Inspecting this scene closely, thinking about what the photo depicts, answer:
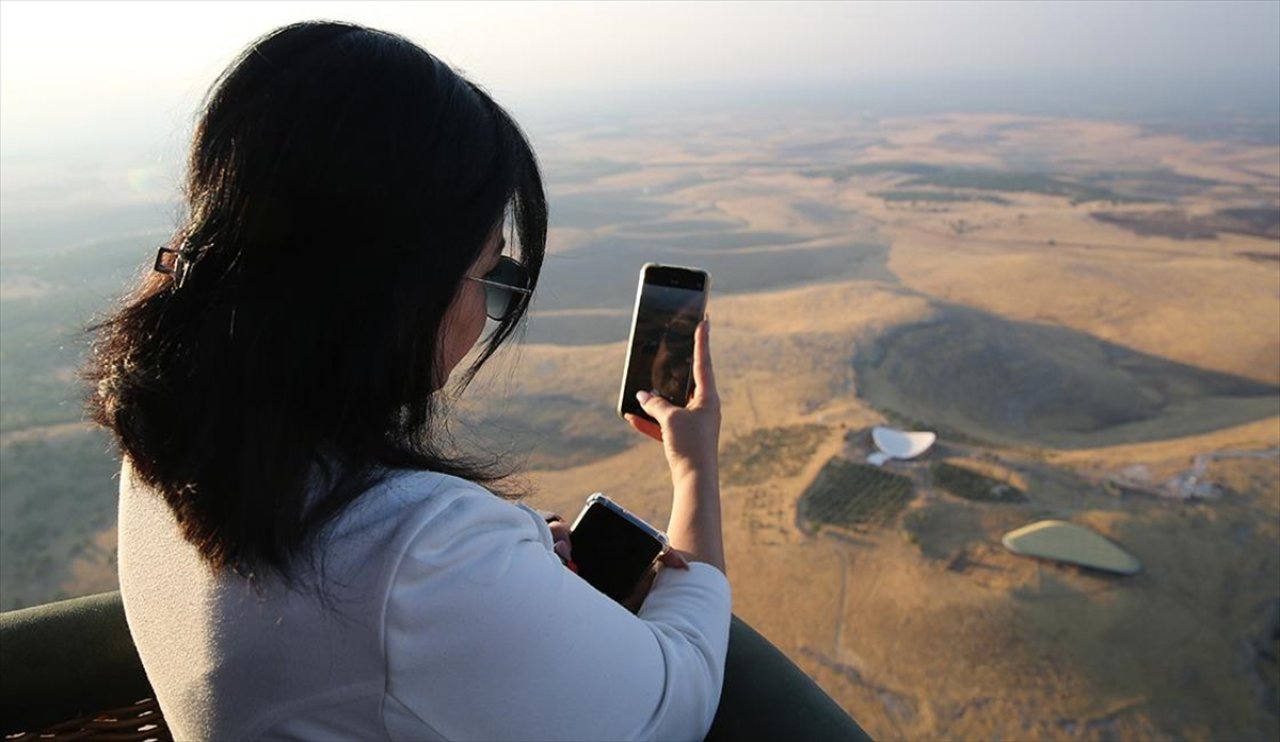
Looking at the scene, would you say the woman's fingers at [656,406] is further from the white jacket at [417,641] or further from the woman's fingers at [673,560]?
the white jacket at [417,641]

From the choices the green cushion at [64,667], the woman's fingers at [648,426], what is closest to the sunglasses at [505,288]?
the woman's fingers at [648,426]

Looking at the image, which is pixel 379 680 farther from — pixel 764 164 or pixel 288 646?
pixel 764 164

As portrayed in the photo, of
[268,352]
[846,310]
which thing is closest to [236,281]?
[268,352]

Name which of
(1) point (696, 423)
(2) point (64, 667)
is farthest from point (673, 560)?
(2) point (64, 667)

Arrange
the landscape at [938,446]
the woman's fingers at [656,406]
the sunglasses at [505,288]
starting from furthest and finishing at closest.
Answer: the landscape at [938,446] < the woman's fingers at [656,406] < the sunglasses at [505,288]

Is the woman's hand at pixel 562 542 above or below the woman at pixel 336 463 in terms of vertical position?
below

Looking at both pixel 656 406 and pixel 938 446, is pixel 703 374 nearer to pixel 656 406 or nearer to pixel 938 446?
pixel 656 406
